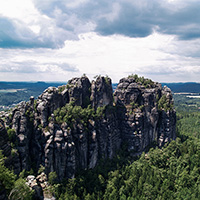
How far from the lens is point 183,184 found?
71.6m

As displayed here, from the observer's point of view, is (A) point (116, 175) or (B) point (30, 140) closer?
(B) point (30, 140)

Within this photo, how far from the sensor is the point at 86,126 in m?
80.2

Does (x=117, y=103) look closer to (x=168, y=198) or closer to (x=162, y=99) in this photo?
(x=162, y=99)

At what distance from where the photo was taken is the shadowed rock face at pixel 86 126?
2466 inches

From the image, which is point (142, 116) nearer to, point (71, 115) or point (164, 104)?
point (164, 104)

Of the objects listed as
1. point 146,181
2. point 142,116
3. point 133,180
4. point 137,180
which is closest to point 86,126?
point 133,180

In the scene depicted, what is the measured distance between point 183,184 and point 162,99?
2283 inches

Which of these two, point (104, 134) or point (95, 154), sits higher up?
point (104, 134)

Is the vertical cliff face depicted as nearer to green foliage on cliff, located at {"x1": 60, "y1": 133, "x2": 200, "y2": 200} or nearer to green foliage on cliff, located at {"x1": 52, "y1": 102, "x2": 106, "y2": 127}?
green foliage on cliff, located at {"x1": 60, "y1": 133, "x2": 200, "y2": 200}

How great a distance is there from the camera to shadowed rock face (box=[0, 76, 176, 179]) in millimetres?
62625

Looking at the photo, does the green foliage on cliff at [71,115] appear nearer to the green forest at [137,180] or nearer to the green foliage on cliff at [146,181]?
the green forest at [137,180]

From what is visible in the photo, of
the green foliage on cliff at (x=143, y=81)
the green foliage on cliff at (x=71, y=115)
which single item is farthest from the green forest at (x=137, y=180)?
the green foliage on cliff at (x=143, y=81)

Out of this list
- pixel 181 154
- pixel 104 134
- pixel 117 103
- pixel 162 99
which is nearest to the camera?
pixel 104 134

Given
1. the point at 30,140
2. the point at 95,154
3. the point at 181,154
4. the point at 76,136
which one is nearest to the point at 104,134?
the point at 95,154
